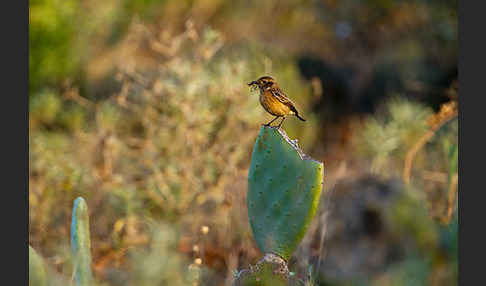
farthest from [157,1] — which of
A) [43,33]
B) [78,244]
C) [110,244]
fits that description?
[78,244]

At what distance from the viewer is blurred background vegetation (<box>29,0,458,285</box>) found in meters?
2.54

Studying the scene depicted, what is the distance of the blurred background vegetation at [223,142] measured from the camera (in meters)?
2.54

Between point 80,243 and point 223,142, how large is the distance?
1945mm

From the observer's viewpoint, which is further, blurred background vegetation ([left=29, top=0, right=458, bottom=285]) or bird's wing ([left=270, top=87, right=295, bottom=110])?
blurred background vegetation ([left=29, top=0, right=458, bottom=285])

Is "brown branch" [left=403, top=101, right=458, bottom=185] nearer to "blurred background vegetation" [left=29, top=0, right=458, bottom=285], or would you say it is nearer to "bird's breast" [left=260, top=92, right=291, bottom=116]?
"blurred background vegetation" [left=29, top=0, right=458, bottom=285]

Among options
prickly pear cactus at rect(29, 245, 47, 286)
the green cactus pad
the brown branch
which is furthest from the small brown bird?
the brown branch

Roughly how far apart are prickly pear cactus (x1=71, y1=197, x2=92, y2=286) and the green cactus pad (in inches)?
21.2

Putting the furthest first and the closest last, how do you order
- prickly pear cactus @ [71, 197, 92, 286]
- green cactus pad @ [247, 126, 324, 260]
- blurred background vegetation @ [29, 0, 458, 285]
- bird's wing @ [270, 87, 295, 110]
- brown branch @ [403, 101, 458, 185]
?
brown branch @ [403, 101, 458, 185]
blurred background vegetation @ [29, 0, 458, 285]
prickly pear cactus @ [71, 197, 92, 286]
green cactus pad @ [247, 126, 324, 260]
bird's wing @ [270, 87, 295, 110]

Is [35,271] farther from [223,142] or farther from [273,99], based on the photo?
[223,142]

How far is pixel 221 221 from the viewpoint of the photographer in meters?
3.53

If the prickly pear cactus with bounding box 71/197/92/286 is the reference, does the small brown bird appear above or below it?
above

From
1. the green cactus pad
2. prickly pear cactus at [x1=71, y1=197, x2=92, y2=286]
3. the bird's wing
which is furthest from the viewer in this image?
prickly pear cactus at [x1=71, y1=197, x2=92, y2=286]

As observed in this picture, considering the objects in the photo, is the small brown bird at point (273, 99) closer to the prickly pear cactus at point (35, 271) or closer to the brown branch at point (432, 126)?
the prickly pear cactus at point (35, 271)

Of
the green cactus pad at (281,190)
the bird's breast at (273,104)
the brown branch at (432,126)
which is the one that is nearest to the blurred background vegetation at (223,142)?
the brown branch at (432,126)
